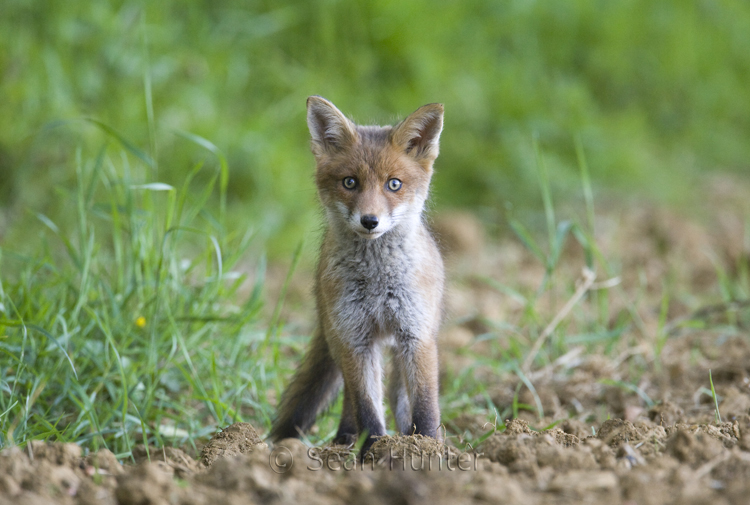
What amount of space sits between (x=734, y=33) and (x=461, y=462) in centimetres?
1173

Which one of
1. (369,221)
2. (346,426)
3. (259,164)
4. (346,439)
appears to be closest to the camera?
(369,221)

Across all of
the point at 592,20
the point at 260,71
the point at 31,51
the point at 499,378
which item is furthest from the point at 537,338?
the point at 592,20

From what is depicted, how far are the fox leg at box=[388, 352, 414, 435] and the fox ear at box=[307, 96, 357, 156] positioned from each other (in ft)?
3.89

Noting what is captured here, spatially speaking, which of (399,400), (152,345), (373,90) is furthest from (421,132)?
(373,90)

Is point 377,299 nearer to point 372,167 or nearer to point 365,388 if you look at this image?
point 365,388

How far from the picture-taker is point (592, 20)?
1015 cm

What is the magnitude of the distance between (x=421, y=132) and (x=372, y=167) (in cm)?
43

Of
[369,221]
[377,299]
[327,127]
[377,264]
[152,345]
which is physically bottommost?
[152,345]

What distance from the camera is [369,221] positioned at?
312 centimetres

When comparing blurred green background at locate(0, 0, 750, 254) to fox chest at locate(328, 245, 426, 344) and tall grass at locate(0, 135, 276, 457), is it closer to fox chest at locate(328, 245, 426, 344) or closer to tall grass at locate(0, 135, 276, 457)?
tall grass at locate(0, 135, 276, 457)

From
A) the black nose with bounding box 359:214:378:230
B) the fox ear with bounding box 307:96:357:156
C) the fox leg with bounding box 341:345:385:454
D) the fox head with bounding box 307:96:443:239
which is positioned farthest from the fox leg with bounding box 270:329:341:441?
the fox ear with bounding box 307:96:357:156

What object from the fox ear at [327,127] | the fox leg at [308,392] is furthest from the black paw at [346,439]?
the fox ear at [327,127]

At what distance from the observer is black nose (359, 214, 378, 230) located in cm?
311

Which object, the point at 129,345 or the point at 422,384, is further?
the point at 129,345
